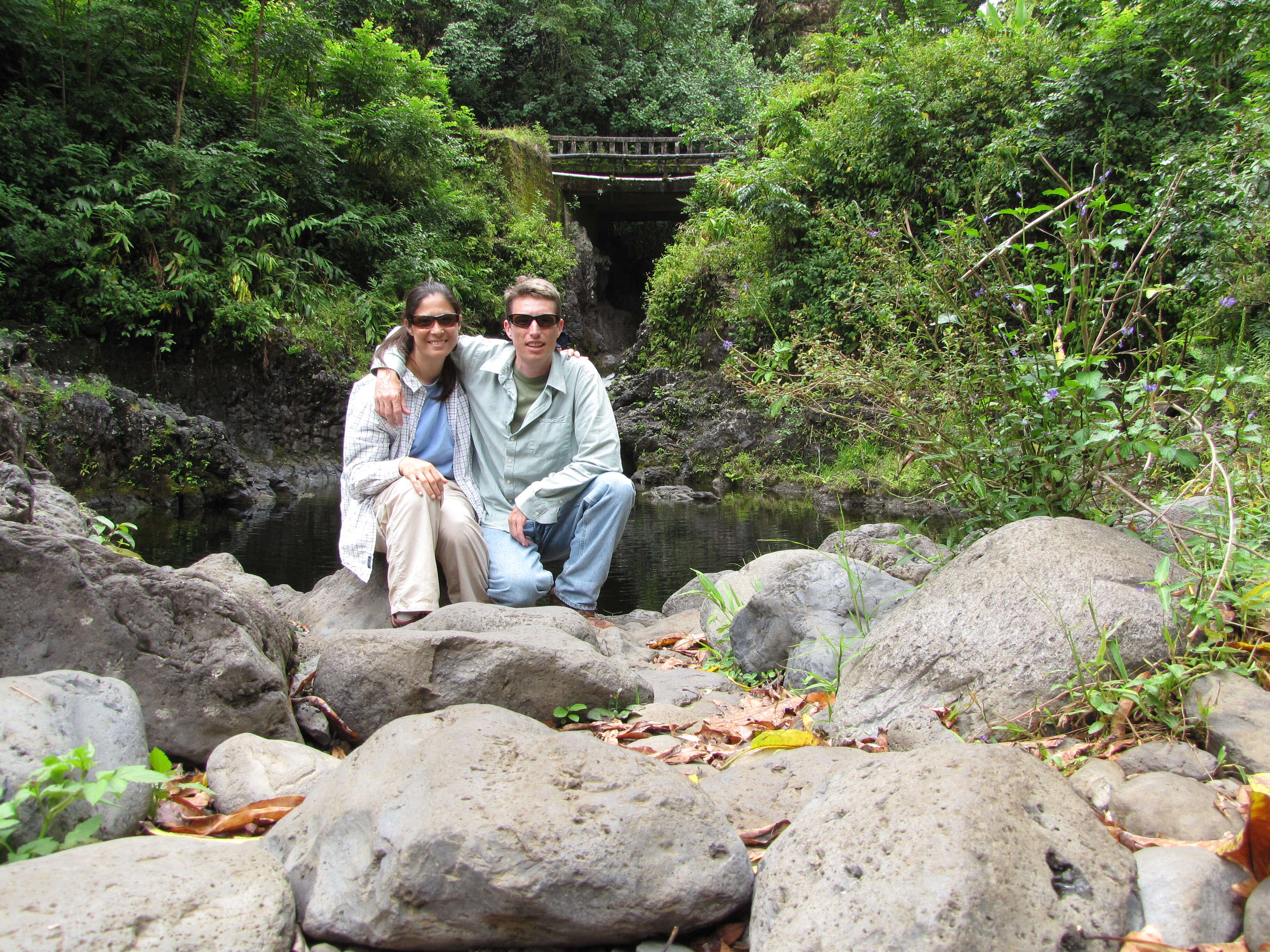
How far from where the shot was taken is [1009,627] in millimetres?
2115

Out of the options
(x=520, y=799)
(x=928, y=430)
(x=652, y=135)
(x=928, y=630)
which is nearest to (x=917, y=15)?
(x=652, y=135)

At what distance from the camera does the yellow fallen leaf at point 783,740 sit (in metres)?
2.20

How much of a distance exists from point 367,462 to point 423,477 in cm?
35

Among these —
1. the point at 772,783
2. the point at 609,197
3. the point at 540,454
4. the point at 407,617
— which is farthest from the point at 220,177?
the point at 772,783

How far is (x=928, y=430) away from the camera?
2943 millimetres

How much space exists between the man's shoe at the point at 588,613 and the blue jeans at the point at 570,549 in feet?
0.05

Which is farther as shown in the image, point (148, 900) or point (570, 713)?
point (570, 713)

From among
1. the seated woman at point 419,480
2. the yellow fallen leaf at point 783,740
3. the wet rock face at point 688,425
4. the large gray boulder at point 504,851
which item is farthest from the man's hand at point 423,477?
the wet rock face at point 688,425

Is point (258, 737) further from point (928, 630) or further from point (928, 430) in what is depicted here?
point (928, 430)

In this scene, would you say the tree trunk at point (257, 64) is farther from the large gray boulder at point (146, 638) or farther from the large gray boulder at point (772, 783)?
the large gray boulder at point (772, 783)

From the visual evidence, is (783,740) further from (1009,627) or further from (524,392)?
(524,392)

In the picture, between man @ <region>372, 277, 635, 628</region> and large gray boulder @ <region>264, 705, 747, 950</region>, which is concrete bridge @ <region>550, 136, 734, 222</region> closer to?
man @ <region>372, 277, 635, 628</region>

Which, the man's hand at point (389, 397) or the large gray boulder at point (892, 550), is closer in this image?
the large gray boulder at point (892, 550)

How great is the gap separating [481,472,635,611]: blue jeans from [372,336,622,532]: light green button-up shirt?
8cm
